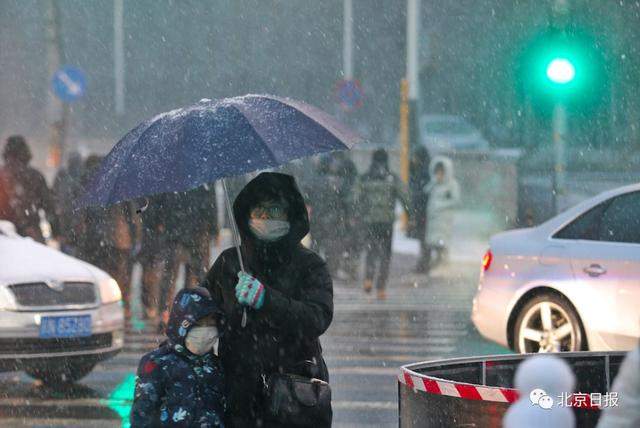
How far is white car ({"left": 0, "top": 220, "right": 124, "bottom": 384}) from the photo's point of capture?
9.53m

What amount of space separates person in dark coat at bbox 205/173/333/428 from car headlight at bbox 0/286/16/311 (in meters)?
4.71

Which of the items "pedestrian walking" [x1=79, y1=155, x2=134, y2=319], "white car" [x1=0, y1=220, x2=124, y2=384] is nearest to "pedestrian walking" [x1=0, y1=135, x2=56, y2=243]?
"pedestrian walking" [x1=79, y1=155, x2=134, y2=319]

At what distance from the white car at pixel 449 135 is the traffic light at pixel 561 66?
770 inches

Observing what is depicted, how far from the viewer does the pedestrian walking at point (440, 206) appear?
20.3 meters

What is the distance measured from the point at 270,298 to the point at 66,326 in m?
5.11

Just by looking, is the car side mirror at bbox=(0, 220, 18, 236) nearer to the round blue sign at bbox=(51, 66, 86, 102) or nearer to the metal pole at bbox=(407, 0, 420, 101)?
the round blue sign at bbox=(51, 66, 86, 102)

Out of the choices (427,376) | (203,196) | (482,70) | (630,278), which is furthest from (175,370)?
(482,70)

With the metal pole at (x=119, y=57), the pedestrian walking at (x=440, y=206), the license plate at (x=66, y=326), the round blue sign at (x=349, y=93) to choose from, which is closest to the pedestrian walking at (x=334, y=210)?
the pedestrian walking at (x=440, y=206)

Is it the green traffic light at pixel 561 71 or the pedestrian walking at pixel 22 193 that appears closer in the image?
the pedestrian walking at pixel 22 193

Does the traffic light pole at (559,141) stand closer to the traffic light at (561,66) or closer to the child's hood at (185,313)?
the traffic light at (561,66)

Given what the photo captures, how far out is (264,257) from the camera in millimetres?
5047

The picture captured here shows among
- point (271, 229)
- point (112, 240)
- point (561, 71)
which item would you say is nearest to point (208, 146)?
point (271, 229)

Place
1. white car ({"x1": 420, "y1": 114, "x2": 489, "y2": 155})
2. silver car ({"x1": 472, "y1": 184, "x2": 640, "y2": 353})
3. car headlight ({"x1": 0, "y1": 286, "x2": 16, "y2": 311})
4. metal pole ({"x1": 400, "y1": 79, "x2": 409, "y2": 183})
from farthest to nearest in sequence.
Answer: white car ({"x1": 420, "y1": 114, "x2": 489, "y2": 155}) → metal pole ({"x1": 400, "y1": 79, "x2": 409, "y2": 183}) → silver car ({"x1": 472, "y1": 184, "x2": 640, "y2": 353}) → car headlight ({"x1": 0, "y1": 286, "x2": 16, "y2": 311})

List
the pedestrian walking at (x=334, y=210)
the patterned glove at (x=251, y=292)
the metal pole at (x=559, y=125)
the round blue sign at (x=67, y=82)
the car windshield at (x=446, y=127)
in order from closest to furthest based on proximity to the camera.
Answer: the patterned glove at (x=251, y=292), the metal pole at (x=559, y=125), the pedestrian walking at (x=334, y=210), the round blue sign at (x=67, y=82), the car windshield at (x=446, y=127)
